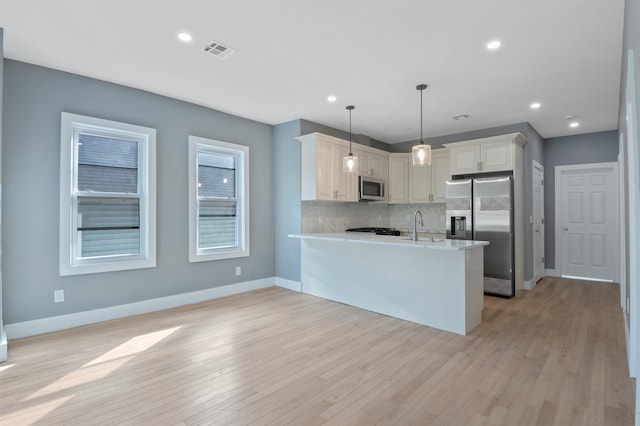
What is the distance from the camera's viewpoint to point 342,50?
2.99m

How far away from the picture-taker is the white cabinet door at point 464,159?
5.31 metres

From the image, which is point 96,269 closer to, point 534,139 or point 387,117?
point 387,117

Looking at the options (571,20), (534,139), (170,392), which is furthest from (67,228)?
(534,139)

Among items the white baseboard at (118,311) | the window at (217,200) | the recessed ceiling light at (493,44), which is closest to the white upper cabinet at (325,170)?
the window at (217,200)

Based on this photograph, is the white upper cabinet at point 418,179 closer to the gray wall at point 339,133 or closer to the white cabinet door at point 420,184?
the white cabinet door at point 420,184

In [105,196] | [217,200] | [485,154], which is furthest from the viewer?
[485,154]

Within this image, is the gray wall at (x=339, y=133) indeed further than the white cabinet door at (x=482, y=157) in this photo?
Yes

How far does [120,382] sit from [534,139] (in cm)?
674

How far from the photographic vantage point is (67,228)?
345 cm

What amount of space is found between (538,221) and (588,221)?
3.38 ft

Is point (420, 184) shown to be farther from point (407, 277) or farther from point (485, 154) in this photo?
point (407, 277)

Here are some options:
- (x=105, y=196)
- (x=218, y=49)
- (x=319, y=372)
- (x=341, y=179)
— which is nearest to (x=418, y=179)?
(x=341, y=179)

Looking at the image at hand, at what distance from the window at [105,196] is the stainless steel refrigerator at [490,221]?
14.8 ft

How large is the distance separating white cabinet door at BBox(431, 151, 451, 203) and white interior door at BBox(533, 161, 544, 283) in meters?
1.47
